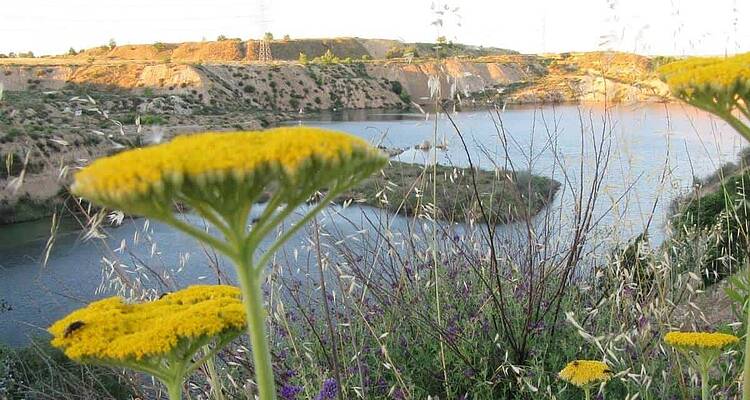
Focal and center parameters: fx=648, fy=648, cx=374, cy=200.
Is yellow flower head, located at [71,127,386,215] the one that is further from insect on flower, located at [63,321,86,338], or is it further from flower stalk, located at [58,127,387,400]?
insect on flower, located at [63,321,86,338]

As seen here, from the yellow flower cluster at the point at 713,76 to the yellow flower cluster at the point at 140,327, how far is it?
1.42 meters

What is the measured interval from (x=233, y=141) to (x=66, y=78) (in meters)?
84.5

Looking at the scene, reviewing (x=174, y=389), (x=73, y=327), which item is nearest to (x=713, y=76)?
(x=174, y=389)

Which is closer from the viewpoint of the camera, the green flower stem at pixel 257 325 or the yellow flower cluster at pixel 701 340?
the green flower stem at pixel 257 325

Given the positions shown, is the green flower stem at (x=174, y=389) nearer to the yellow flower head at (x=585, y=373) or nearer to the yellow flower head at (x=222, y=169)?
the yellow flower head at (x=222, y=169)

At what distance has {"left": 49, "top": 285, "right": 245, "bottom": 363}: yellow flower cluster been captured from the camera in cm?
173

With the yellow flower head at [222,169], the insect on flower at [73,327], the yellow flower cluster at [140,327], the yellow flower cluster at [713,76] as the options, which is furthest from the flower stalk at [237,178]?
the yellow flower cluster at [713,76]

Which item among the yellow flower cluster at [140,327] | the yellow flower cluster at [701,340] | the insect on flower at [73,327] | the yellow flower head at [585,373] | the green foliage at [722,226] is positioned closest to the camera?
the yellow flower cluster at [140,327]

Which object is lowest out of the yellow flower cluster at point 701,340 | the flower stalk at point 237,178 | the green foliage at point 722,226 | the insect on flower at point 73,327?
the green foliage at point 722,226

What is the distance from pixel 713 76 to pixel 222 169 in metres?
1.34

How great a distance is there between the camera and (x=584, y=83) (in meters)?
5.44

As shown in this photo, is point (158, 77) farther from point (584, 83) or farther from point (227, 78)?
point (584, 83)

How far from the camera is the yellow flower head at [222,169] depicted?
1302mm

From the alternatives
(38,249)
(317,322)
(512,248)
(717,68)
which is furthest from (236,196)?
(38,249)
